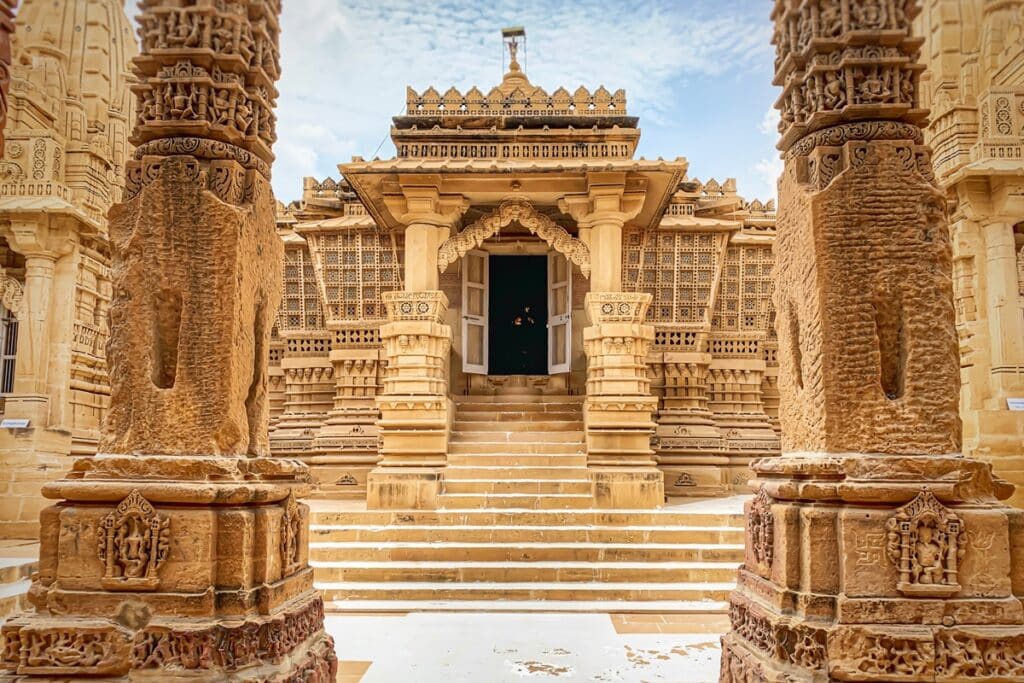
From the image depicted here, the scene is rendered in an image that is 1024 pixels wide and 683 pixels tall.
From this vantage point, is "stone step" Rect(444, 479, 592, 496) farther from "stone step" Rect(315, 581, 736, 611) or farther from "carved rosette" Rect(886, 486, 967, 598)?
"carved rosette" Rect(886, 486, 967, 598)

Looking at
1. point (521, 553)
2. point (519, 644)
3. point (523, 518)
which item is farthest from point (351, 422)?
point (519, 644)

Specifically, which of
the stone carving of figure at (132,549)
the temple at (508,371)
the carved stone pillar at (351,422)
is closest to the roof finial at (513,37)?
the temple at (508,371)

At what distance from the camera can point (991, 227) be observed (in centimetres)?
1057

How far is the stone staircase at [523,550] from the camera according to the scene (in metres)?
6.75

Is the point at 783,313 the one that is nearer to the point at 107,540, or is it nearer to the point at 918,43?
the point at 918,43

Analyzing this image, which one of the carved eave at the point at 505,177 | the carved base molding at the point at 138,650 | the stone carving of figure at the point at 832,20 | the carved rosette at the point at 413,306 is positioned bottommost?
the carved base molding at the point at 138,650

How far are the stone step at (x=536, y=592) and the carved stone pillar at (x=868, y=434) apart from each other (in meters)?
2.86

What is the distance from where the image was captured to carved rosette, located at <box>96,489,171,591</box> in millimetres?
3346

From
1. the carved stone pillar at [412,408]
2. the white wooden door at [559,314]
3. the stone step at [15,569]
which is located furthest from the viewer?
the white wooden door at [559,314]

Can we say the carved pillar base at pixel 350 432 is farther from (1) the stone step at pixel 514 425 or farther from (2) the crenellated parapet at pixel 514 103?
(2) the crenellated parapet at pixel 514 103

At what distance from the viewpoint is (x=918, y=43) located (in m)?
3.69

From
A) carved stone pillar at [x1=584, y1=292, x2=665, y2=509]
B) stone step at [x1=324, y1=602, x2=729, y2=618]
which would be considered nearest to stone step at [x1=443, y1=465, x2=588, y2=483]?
carved stone pillar at [x1=584, y1=292, x2=665, y2=509]

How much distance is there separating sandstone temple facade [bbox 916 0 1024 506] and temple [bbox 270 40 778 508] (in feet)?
9.30

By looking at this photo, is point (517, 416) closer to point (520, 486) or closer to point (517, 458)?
point (517, 458)
